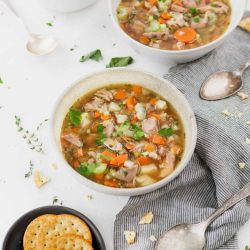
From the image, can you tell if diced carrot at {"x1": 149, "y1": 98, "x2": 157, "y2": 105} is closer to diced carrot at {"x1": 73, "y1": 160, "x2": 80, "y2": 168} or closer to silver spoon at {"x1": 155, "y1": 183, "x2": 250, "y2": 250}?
diced carrot at {"x1": 73, "y1": 160, "x2": 80, "y2": 168}

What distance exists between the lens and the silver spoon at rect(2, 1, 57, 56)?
4125 millimetres

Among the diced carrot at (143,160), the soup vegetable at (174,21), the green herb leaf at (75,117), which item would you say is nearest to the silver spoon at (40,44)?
the soup vegetable at (174,21)

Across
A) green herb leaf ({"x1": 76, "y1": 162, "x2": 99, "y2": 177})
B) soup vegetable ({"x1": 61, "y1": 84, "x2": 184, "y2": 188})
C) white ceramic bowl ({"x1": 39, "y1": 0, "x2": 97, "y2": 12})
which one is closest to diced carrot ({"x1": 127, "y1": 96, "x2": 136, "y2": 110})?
soup vegetable ({"x1": 61, "y1": 84, "x2": 184, "y2": 188})

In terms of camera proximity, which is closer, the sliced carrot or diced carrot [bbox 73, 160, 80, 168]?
diced carrot [bbox 73, 160, 80, 168]

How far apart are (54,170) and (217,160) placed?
1.20 m

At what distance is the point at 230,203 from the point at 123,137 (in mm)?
858

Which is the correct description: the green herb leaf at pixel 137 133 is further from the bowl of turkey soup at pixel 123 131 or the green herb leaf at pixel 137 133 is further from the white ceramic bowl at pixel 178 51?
the white ceramic bowl at pixel 178 51

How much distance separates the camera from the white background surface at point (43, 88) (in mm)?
3426

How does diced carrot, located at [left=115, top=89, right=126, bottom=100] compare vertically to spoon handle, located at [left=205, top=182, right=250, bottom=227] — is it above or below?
above

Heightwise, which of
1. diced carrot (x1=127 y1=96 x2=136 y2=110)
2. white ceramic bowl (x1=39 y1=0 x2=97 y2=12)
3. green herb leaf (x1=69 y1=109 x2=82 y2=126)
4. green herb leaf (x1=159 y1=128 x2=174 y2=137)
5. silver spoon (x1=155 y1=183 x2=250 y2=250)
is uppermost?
white ceramic bowl (x1=39 y1=0 x2=97 y2=12)

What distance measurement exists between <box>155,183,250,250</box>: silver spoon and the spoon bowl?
1907 millimetres

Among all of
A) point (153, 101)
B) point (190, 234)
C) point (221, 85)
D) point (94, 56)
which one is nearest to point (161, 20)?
point (94, 56)

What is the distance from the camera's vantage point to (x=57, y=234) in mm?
3156

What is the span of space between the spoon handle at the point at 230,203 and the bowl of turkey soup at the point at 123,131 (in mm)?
405
